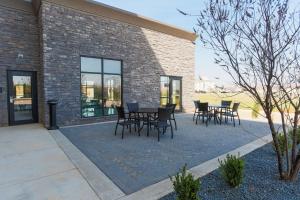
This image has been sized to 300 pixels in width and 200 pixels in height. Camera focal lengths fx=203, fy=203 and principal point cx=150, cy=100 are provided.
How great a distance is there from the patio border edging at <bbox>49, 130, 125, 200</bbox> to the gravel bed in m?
0.72

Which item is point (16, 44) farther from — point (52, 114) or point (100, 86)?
point (100, 86)

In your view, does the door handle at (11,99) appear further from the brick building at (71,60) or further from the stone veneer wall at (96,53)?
the stone veneer wall at (96,53)

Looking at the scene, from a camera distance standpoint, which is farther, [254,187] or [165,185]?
[165,185]

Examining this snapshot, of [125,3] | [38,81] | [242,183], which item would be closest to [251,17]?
[242,183]

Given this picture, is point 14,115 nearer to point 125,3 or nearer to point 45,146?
point 45,146

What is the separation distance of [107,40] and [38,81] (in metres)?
3.24

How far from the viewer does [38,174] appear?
3.37 metres

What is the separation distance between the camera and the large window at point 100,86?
26.8 ft

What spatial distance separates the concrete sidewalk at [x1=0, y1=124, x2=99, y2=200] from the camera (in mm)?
2742

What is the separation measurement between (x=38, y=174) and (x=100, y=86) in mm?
5499

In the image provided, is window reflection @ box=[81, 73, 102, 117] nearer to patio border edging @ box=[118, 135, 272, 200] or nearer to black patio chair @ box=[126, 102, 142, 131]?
black patio chair @ box=[126, 102, 142, 131]

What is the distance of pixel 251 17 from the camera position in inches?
99.6

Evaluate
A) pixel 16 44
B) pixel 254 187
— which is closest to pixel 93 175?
pixel 254 187

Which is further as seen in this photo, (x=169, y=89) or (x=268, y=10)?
(x=169, y=89)
